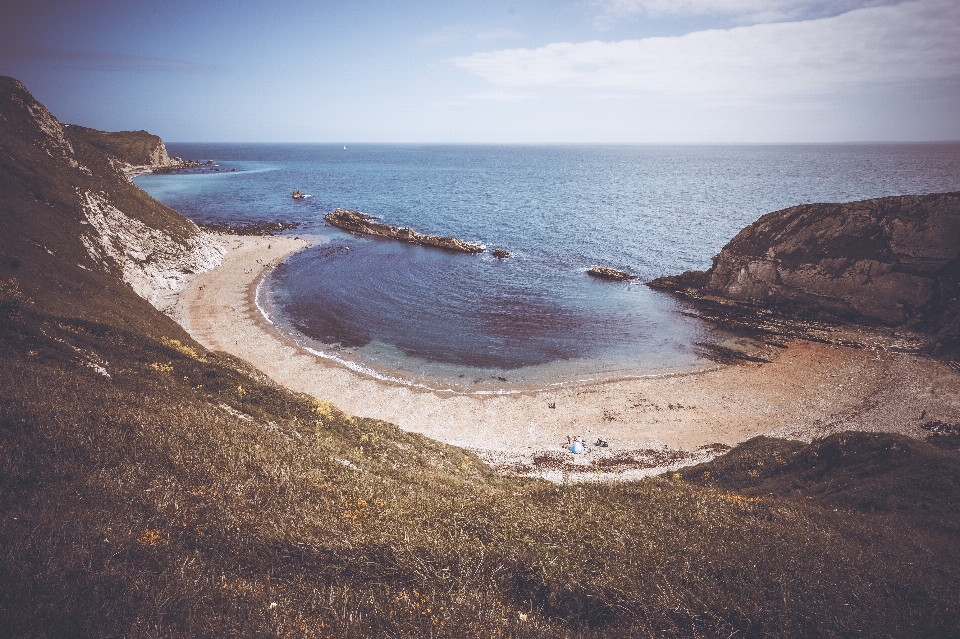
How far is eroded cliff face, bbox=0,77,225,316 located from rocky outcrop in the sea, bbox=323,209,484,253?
30.7 m

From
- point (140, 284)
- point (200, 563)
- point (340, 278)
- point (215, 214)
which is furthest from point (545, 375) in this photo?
point (215, 214)

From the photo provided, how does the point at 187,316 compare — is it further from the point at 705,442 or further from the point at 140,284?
the point at 705,442

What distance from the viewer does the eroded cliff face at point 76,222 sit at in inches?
1160

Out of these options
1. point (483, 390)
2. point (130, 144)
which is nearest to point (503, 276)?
point (483, 390)

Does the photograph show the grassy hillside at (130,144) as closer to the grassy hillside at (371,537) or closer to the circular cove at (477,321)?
the circular cove at (477,321)

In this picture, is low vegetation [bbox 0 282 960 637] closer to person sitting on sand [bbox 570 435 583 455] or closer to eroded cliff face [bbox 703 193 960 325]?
person sitting on sand [bbox 570 435 583 455]

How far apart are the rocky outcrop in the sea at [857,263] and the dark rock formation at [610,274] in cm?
962

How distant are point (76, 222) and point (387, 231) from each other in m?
50.9

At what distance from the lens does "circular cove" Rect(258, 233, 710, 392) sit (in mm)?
37812

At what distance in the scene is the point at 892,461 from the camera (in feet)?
55.3

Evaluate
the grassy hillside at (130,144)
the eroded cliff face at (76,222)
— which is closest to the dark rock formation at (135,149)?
the grassy hillside at (130,144)

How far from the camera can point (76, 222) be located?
133 ft

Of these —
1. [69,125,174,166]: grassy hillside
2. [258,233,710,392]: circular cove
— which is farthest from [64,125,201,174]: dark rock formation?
[258,233,710,392]: circular cove

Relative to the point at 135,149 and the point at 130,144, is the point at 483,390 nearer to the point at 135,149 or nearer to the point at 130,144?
the point at 135,149
